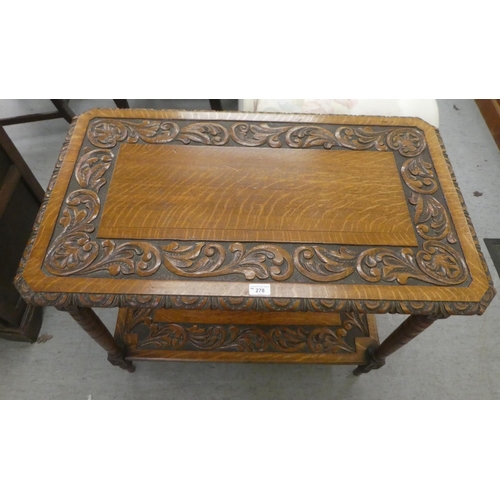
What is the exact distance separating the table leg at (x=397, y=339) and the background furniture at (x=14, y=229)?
50.2 inches

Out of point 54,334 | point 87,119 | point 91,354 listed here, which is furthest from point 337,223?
point 54,334

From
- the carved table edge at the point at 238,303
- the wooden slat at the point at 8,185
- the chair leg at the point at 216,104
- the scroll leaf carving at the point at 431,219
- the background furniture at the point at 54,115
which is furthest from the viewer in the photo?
the chair leg at the point at 216,104

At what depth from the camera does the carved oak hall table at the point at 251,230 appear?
77 cm

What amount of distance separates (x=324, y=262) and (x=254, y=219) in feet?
0.70

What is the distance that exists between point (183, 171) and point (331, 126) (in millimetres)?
486

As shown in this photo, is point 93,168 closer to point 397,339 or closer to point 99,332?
point 99,332

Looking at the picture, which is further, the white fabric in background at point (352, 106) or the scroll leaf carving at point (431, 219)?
the white fabric in background at point (352, 106)

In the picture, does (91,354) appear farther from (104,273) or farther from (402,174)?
(402,174)

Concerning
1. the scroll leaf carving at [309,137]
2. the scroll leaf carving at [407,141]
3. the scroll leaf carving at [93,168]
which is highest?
the scroll leaf carving at [93,168]

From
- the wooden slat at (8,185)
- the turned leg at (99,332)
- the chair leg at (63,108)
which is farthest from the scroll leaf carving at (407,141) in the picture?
the chair leg at (63,108)

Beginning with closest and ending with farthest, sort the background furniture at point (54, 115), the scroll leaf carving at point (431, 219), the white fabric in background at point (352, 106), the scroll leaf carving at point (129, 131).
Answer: the scroll leaf carving at point (431, 219) → the scroll leaf carving at point (129, 131) → the white fabric in background at point (352, 106) → the background furniture at point (54, 115)

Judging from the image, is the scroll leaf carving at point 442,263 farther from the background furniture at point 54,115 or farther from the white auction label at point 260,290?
the background furniture at point 54,115

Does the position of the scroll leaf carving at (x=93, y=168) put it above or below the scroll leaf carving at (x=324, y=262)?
above

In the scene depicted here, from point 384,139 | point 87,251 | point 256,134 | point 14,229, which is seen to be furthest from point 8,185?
point 384,139
